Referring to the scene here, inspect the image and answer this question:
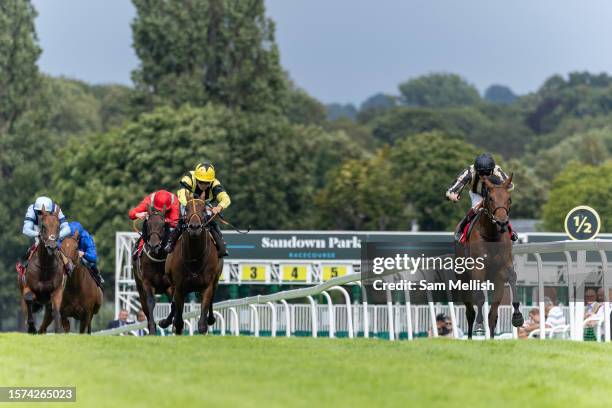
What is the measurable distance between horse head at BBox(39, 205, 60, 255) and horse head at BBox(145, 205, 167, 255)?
1.11m

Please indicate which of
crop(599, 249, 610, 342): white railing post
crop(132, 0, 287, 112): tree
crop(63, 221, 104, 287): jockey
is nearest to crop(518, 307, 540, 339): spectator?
crop(599, 249, 610, 342): white railing post

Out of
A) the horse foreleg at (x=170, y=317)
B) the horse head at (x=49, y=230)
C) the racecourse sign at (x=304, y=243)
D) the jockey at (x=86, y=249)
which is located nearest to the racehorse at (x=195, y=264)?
the horse foreleg at (x=170, y=317)

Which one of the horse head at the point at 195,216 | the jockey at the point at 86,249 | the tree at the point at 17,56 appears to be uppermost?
the tree at the point at 17,56

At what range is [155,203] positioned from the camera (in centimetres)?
2014

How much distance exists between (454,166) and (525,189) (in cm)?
882

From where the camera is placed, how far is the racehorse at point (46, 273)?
2022cm

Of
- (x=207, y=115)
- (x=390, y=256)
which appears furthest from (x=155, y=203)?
(x=207, y=115)

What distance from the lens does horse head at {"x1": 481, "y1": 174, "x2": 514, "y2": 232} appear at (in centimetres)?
1752

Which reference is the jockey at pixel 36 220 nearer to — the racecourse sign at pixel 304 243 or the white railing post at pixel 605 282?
the white railing post at pixel 605 282

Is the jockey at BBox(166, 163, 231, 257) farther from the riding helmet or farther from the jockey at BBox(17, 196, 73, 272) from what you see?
the riding helmet

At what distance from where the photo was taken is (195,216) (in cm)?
1856

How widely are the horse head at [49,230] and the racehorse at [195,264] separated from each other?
157 cm

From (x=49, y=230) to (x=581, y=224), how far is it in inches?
322

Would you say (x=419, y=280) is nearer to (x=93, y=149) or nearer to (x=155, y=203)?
(x=155, y=203)
